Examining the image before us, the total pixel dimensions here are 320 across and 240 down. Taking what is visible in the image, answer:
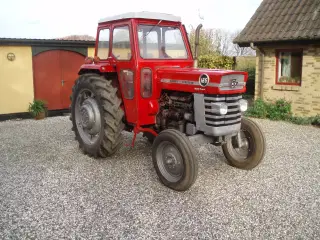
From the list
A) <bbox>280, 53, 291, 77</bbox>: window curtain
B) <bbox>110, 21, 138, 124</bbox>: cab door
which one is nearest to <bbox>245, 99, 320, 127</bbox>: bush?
<bbox>280, 53, 291, 77</bbox>: window curtain

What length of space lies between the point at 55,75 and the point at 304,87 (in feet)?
24.3

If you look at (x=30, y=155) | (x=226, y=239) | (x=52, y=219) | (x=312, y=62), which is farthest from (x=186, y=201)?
(x=312, y=62)

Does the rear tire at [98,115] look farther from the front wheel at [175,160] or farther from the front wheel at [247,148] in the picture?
the front wheel at [247,148]

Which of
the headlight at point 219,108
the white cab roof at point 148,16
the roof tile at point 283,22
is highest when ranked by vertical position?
the roof tile at point 283,22

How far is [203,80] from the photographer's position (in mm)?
4246

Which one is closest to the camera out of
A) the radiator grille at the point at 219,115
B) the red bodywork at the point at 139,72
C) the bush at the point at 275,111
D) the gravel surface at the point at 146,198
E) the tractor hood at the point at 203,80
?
the gravel surface at the point at 146,198

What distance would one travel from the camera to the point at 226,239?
10.6 feet

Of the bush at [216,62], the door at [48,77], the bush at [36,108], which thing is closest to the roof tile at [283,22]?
the bush at [216,62]

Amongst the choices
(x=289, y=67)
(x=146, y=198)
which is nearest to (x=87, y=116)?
(x=146, y=198)

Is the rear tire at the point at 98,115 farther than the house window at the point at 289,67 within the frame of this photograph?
No

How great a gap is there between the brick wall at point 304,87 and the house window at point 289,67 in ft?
0.53

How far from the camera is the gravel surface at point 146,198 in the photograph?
11.1 feet

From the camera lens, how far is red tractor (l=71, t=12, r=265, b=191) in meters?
4.29

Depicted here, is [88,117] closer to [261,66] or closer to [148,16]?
[148,16]
